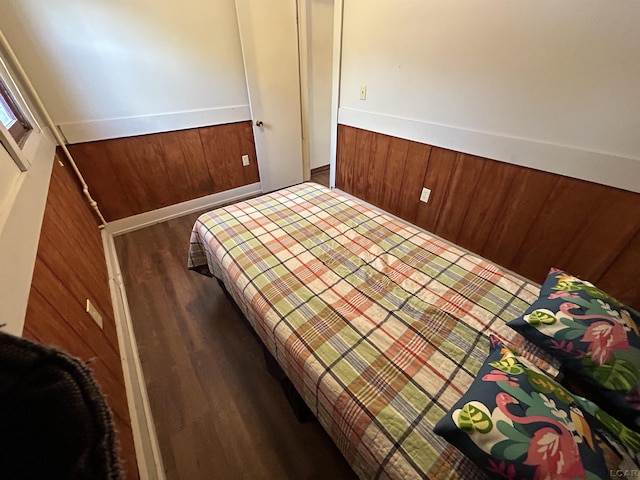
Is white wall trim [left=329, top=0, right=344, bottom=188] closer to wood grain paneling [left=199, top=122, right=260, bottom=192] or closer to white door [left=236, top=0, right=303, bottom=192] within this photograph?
white door [left=236, top=0, right=303, bottom=192]

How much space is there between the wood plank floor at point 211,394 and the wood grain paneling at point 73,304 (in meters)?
0.24

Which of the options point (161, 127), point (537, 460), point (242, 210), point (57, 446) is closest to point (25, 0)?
point (161, 127)

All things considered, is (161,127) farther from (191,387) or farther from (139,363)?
(191,387)

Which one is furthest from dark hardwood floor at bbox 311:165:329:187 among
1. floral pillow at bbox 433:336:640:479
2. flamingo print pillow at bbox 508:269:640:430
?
floral pillow at bbox 433:336:640:479

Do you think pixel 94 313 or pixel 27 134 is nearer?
pixel 94 313

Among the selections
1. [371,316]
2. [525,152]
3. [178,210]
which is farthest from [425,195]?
[178,210]

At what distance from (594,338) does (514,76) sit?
4.79 feet

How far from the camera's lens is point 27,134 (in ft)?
4.80

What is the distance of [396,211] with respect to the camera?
2473mm

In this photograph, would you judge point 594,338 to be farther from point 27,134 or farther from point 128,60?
point 128,60

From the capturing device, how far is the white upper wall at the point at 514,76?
1.23 m

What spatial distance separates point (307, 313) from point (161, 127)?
86.7 inches

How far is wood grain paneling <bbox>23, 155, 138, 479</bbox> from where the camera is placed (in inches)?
29.5

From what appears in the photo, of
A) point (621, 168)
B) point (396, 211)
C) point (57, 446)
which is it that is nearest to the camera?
point (57, 446)
